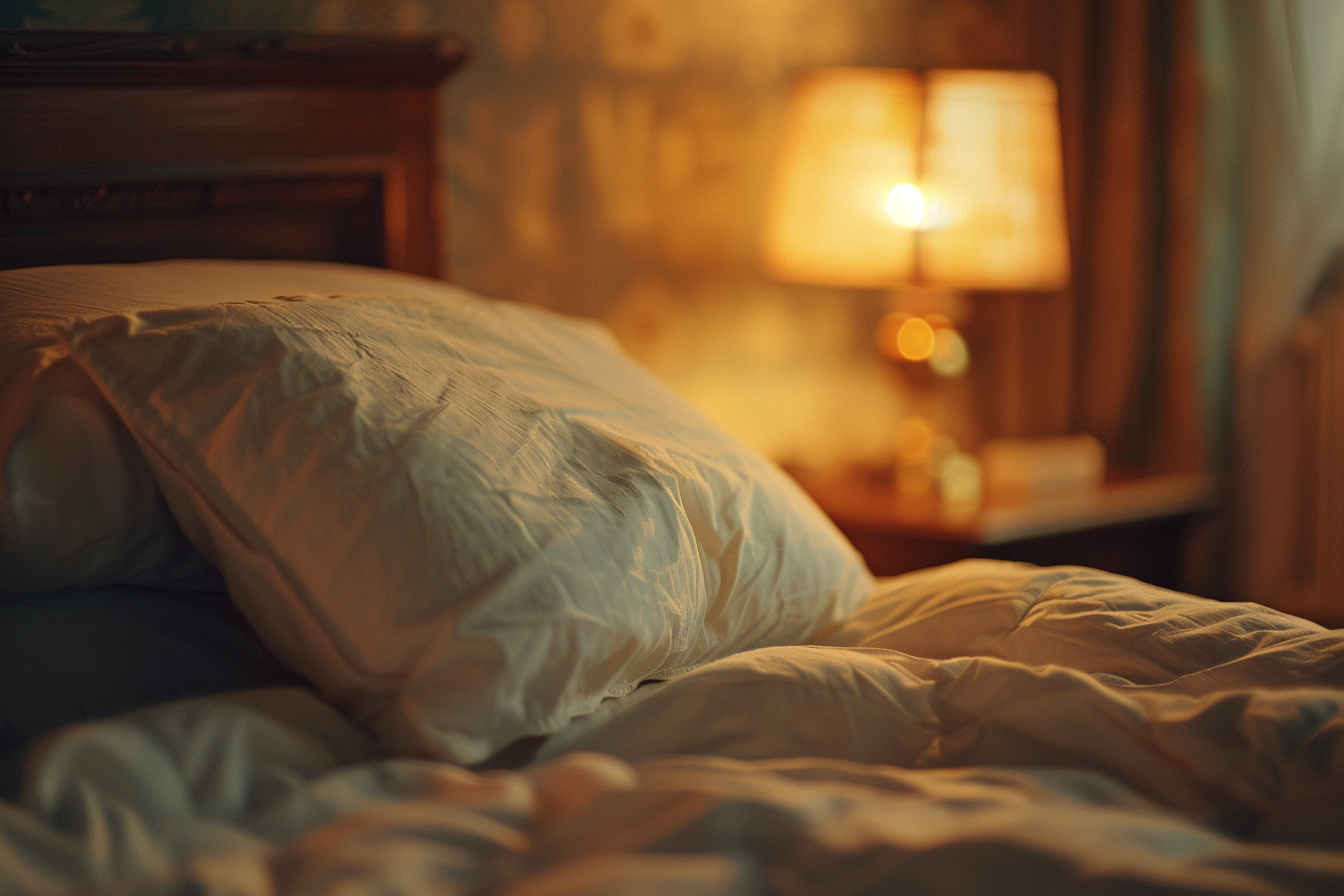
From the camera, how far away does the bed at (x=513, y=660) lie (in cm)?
53

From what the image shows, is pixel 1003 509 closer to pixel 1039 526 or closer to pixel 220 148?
pixel 1039 526

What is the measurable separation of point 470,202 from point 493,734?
3.66ft

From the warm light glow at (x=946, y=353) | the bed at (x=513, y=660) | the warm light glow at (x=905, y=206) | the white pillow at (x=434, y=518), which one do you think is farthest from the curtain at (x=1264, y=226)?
the white pillow at (x=434, y=518)

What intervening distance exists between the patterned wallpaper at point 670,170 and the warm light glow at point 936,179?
0.85 feet

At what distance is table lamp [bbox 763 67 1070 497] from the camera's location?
1656mm

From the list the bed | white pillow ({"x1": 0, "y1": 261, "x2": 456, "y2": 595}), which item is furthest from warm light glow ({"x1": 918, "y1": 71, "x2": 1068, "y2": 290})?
white pillow ({"x1": 0, "y1": 261, "x2": 456, "y2": 595})

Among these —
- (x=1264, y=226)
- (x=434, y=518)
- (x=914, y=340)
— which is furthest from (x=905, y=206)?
(x=434, y=518)

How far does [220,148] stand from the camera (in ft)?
3.98

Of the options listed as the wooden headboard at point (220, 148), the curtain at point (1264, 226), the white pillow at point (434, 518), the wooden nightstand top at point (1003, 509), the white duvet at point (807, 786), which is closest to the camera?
the white duvet at point (807, 786)

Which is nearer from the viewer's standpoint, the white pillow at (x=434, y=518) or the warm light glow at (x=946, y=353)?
the white pillow at (x=434, y=518)

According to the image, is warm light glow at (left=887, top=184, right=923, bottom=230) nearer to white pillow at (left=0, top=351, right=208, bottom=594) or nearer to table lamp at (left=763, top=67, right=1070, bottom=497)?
table lamp at (left=763, top=67, right=1070, bottom=497)

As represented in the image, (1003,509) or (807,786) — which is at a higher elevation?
(807,786)

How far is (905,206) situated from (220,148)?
946 mm

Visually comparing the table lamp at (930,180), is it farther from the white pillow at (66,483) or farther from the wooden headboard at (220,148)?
the white pillow at (66,483)
